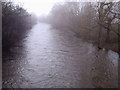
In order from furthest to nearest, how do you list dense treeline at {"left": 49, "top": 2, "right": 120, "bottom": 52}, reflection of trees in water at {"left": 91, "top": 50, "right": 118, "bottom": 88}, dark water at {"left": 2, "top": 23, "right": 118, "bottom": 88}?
dense treeline at {"left": 49, "top": 2, "right": 120, "bottom": 52}, reflection of trees in water at {"left": 91, "top": 50, "right": 118, "bottom": 88}, dark water at {"left": 2, "top": 23, "right": 118, "bottom": 88}

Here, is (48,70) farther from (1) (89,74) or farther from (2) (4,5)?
(2) (4,5)

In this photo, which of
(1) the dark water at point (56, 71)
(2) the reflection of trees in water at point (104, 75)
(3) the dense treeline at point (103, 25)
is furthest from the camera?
(3) the dense treeline at point (103, 25)

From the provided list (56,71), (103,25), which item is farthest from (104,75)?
(103,25)

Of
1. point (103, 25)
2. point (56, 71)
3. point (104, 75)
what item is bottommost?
point (104, 75)

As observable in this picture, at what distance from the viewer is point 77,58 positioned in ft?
41.0

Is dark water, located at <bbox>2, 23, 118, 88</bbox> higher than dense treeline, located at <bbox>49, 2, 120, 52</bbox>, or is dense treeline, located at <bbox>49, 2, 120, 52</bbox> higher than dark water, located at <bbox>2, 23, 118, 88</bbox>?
dense treeline, located at <bbox>49, 2, 120, 52</bbox>

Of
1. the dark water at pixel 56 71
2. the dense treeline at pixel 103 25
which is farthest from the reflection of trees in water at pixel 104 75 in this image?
the dense treeline at pixel 103 25

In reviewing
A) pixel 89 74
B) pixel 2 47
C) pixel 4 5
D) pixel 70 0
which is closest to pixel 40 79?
pixel 89 74

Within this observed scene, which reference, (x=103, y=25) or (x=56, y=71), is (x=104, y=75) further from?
(x=103, y=25)

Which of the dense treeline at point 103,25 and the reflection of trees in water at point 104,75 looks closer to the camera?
the reflection of trees in water at point 104,75

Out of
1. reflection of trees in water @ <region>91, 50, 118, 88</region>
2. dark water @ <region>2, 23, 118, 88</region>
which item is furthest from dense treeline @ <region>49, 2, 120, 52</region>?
dark water @ <region>2, 23, 118, 88</region>

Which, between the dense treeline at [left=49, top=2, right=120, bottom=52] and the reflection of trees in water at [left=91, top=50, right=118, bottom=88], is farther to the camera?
the dense treeline at [left=49, top=2, right=120, bottom=52]

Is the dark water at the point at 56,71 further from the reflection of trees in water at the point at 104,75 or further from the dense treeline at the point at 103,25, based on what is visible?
the dense treeline at the point at 103,25

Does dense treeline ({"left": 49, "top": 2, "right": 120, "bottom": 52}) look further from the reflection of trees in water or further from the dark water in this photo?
the dark water
